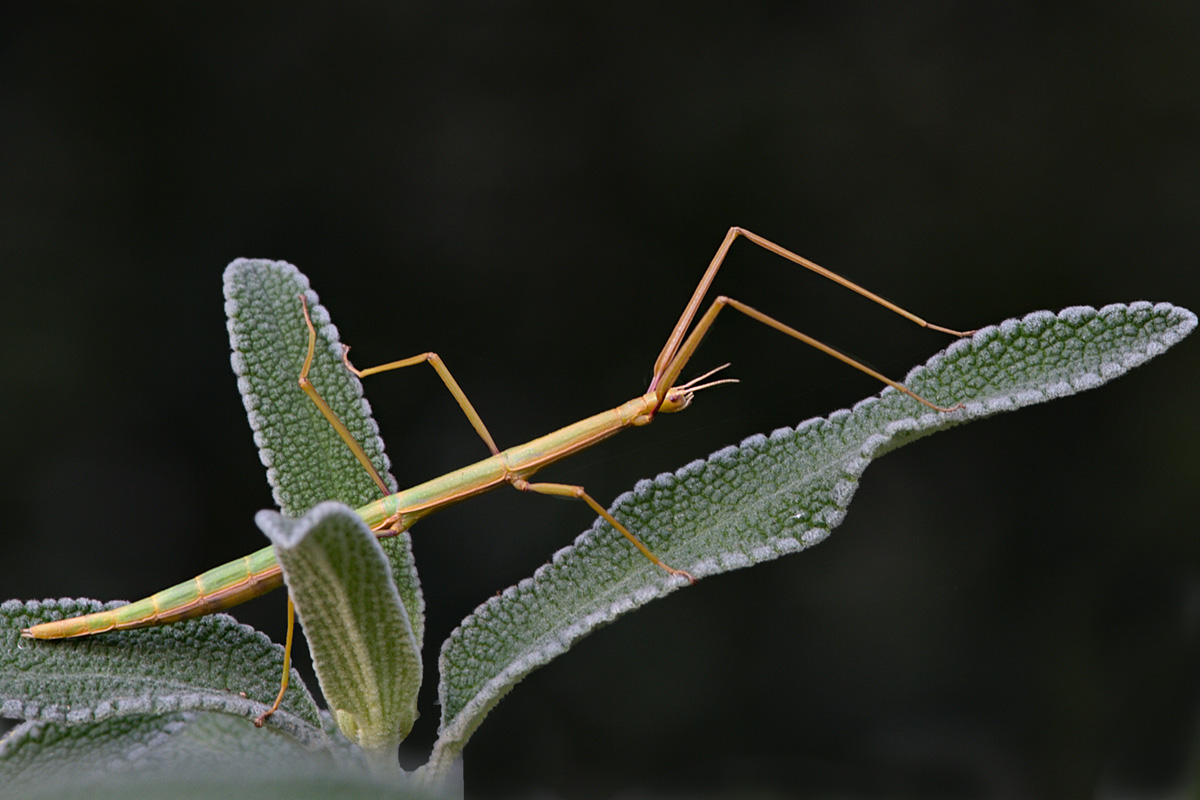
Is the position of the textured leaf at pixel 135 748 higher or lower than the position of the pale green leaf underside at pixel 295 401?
lower

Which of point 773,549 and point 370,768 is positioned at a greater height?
point 773,549

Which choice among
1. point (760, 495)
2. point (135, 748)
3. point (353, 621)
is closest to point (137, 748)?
point (135, 748)

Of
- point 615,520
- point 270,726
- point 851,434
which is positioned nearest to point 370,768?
point 270,726

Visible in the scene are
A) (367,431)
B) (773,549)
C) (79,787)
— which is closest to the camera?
(79,787)

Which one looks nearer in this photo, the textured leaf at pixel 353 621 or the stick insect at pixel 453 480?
the textured leaf at pixel 353 621

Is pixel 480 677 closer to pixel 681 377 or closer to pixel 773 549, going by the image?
pixel 773 549
